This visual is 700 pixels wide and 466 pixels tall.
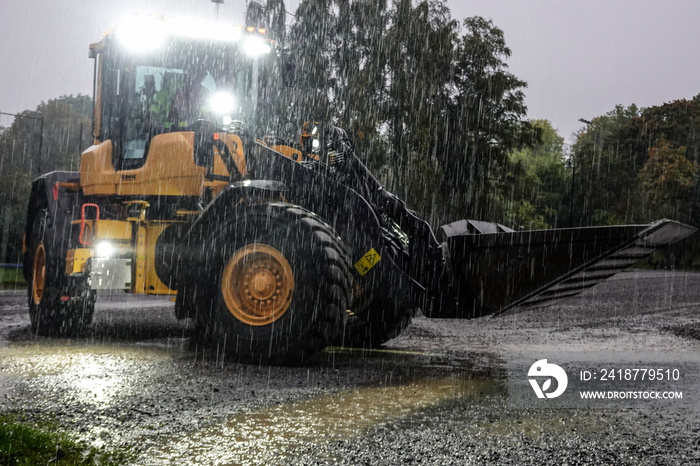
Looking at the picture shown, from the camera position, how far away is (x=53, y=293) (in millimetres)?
8633

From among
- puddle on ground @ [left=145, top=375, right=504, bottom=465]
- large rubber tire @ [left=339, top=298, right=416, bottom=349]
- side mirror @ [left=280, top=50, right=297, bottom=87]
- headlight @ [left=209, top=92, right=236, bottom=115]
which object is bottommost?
puddle on ground @ [left=145, top=375, right=504, bottom=465]

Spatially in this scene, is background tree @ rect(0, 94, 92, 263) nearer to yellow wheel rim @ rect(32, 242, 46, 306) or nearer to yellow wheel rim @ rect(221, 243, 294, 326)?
yellow wheel rim @ rect(32, 242, 46, 306)

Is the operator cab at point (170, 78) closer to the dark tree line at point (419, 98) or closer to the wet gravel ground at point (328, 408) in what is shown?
the dark tree line at point (419, 98)

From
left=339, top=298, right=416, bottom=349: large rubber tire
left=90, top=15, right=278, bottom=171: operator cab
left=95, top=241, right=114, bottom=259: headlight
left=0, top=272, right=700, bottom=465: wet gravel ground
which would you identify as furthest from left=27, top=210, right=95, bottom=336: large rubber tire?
left=339, top=298, right=416, bottom=349: large rubber tire

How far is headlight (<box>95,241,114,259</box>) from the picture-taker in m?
7.88

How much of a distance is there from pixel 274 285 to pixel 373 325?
1.93 meters

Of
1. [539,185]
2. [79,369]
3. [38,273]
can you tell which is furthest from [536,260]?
[539,185]

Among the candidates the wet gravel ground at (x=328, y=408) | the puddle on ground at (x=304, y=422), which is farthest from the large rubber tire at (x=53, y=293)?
the puddle on ground at (x=304, y=422)

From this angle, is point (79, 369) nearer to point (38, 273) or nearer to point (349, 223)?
point (349, 223)

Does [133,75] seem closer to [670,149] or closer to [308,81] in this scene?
[308,81]

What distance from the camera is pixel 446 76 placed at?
23.8 metres

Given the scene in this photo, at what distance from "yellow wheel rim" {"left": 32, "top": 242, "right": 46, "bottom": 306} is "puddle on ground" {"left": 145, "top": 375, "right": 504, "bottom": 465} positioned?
5.69 metres

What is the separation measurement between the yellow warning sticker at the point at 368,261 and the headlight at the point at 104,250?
3008 mm

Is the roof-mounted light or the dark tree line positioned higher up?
the dark tree line
